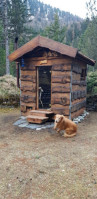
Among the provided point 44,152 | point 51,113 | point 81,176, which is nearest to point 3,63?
point 51,113

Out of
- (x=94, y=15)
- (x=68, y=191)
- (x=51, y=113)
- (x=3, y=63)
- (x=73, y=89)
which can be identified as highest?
(x=94, y=15)

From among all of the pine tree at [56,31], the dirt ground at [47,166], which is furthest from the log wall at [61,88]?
the pine tree at [56,31]

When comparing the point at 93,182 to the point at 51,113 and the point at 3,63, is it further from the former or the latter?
the point at 3,63

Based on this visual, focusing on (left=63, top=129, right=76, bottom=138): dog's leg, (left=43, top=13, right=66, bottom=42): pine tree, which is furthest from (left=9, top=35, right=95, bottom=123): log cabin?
(left=43, top=13, right=66, bottom=42): pine tree

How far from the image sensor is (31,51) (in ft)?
25.2

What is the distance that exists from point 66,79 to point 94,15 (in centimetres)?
1491

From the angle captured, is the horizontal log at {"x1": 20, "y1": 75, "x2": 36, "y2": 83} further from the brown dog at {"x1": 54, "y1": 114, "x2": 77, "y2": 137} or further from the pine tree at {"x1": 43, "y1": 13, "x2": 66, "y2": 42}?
the pine tree at {"x1": 43, "y1": 13, "x2": 66, "y2": 42}

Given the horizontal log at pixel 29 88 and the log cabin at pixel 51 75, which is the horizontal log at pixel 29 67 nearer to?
the log cabin at pixel 51 75

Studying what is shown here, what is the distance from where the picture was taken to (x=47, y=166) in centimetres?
380

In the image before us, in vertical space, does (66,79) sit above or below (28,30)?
below

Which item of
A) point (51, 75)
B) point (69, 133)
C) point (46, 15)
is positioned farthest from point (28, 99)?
point (46, 15)

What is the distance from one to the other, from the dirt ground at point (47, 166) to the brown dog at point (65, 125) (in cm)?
27

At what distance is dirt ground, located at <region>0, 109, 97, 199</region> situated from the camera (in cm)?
291

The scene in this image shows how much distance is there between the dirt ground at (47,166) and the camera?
291 cm
